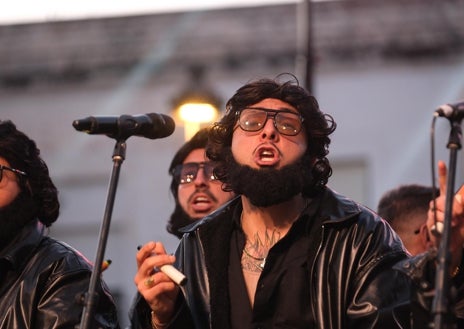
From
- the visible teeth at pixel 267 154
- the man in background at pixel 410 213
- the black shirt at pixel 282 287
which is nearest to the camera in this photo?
the black shirt at pixel 282 287

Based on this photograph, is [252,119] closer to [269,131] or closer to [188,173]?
[269,131]

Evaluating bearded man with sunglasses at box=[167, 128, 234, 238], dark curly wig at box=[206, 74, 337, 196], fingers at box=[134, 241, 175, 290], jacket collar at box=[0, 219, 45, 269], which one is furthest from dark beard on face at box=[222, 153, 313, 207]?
bearded man with sunglasses at box=[167, 128, 234, 238]

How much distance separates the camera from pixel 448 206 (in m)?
5.71

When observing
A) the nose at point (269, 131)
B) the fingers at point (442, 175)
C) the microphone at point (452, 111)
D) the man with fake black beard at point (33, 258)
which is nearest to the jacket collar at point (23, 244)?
the man with fake black beard at point (33, 258)

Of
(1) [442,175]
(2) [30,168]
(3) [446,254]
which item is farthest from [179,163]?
(3) [446,254]

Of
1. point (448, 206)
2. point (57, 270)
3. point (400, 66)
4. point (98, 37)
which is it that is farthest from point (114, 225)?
point (448, 206)

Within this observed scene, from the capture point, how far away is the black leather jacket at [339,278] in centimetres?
652

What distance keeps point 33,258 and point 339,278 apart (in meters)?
1.70

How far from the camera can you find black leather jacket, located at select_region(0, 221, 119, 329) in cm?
693

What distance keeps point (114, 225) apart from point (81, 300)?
2090 centimetres

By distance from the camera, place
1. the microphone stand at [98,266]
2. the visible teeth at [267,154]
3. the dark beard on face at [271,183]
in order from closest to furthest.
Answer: the microphone stand at [98,266] < the dark beard on face at [271,183] < the visible teeth at [267,154]

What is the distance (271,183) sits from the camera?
6.84m

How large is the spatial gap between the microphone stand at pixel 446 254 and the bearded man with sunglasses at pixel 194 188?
3156mm

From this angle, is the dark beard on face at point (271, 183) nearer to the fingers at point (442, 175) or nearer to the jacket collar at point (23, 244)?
the fingers at point (442, 175)
